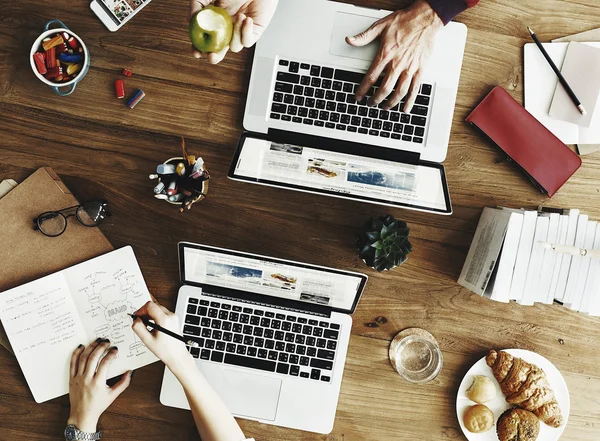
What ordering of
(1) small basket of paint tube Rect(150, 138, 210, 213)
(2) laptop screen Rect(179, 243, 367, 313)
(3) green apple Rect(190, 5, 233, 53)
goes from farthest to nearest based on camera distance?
(2) laptop screen Rect(179, 243, 367, 313) < (1) small basket of paint tube Rect(150, 138, 210, 213) < (3) green apple Rect(190, 5, 233, 53)

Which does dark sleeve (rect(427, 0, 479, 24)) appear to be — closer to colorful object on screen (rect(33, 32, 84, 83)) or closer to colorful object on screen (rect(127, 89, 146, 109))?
colorful object on screen (rect(127, 89, 146, 109))

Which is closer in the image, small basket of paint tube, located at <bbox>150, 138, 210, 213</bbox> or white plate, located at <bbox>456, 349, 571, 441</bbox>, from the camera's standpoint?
small basket of paint tube, located at <bbox>150, 138, 210, 213</bbox>

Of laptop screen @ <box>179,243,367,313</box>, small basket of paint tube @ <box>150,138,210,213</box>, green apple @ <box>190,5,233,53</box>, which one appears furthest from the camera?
laptop screen @ <box>179,243,367,313</box>

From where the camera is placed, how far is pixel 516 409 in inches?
50.0

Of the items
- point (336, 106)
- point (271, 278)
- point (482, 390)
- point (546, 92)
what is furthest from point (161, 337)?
point (546, 92)

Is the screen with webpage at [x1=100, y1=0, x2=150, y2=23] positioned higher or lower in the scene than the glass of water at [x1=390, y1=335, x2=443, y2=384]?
higher

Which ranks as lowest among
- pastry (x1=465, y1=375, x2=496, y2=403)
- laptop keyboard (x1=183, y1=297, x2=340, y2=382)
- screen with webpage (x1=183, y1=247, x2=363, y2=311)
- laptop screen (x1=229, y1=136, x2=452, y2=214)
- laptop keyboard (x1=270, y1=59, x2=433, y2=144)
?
pastry (x1=465, y1=375, x2=496, y2=403)

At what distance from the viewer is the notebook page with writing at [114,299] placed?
4.17 ft

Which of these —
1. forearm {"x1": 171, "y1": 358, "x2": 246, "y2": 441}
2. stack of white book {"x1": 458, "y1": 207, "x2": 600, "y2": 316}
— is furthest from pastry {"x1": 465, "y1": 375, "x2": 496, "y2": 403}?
forearm {"x1": 171, "y1": 358, "x2": 246, "y2": 441}

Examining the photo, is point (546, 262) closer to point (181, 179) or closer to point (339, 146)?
point (339, 146)

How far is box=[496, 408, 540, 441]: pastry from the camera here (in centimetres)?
124

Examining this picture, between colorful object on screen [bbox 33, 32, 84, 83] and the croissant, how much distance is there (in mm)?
1301

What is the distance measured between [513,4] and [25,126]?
4.32ft

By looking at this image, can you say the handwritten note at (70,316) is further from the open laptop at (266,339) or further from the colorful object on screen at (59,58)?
the colorful object on screen at (59,58)
